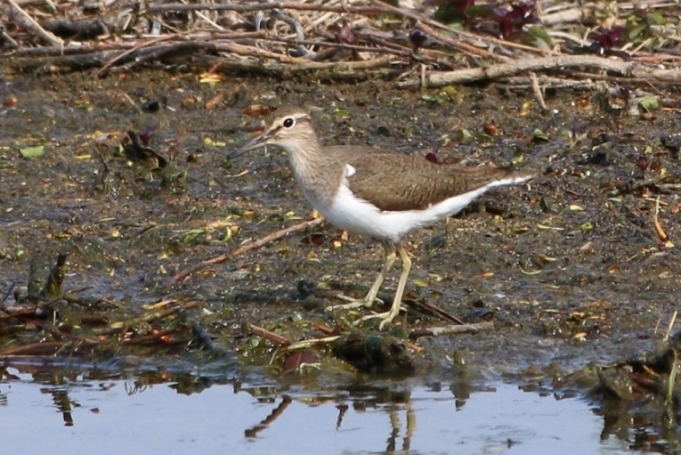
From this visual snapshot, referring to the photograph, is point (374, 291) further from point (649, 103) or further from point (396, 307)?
Answer: point (649, 103)

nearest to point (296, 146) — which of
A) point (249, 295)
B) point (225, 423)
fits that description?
point (249, 295)

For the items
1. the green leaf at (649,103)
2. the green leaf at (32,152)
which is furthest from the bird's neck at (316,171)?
the green leaf at (649,103)

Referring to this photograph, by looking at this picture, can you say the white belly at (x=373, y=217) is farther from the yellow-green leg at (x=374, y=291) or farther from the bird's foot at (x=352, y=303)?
the bird's foot at (x=352, y=303)

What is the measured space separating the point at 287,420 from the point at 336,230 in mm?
2624

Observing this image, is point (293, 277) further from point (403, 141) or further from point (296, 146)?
point (403, 141)

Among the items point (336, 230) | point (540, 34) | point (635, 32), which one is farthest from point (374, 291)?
point (635, 32)

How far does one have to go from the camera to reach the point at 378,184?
26.0ft

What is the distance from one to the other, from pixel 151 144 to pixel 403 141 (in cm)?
205

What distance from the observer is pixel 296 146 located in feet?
27.3

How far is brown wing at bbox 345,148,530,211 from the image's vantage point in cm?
789

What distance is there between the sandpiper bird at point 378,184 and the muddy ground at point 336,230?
525 millimetres

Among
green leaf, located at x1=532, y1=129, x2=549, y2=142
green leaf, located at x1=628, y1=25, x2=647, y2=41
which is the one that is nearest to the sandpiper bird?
green leaf, located at x1=532, y1=129, x2=549, y2=142

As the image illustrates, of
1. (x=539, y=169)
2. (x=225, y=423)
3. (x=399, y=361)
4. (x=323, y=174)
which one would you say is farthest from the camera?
(x=539, y=169)

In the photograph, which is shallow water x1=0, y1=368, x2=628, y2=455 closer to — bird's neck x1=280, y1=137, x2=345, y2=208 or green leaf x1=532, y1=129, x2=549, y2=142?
bird's neck x1=280, y1=137, x2=345, y2=208
